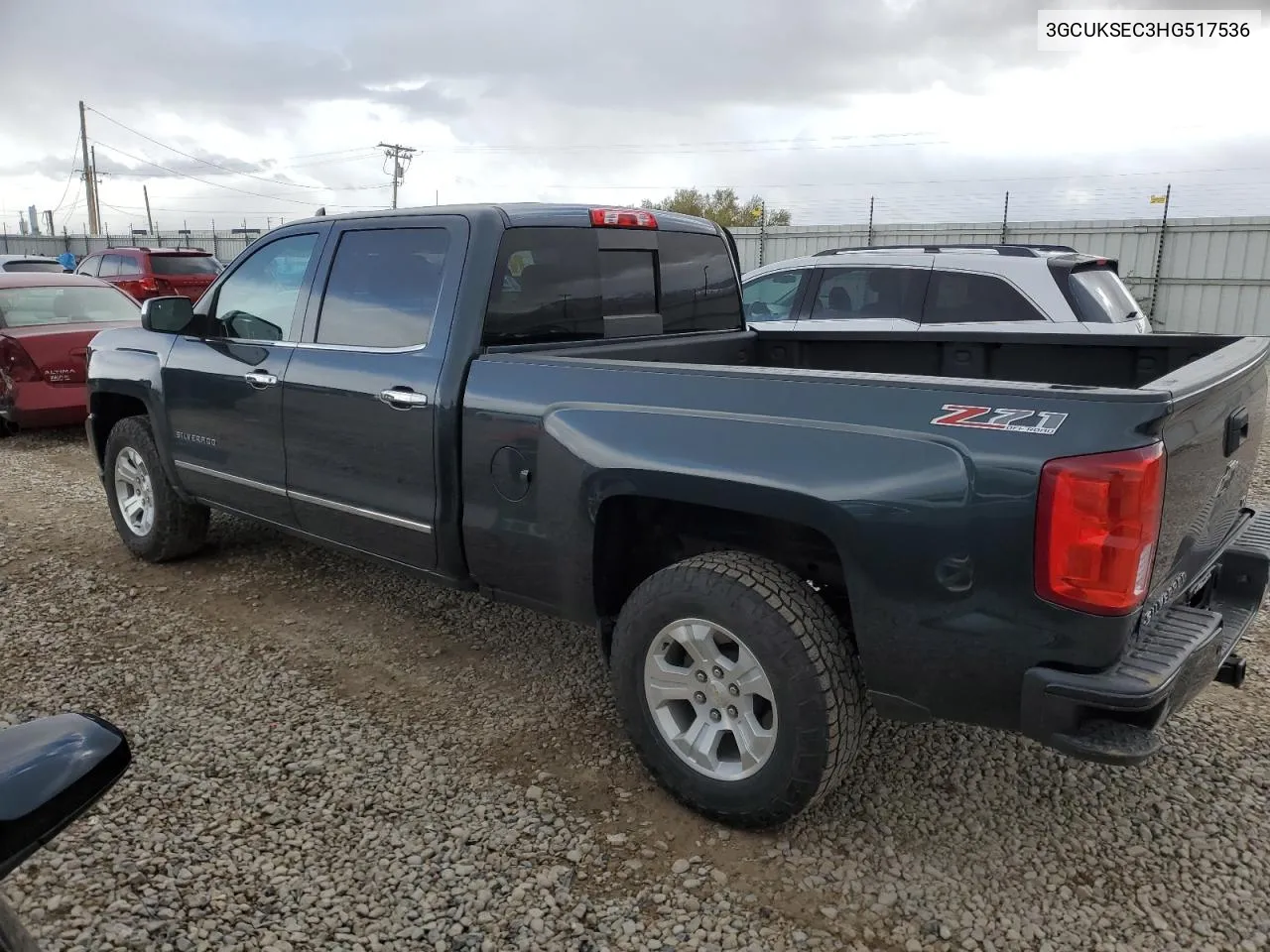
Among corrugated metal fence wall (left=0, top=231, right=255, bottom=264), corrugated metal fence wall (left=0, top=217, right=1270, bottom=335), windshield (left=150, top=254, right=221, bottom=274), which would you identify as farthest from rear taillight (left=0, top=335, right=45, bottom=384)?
corrugated metal fence wall (left=0, top=231, right=255, bottom=264)

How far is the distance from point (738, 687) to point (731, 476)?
2.07ft

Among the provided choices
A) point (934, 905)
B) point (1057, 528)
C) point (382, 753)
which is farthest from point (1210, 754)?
point (382, 753)

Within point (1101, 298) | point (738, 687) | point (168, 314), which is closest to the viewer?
point (738, 687)

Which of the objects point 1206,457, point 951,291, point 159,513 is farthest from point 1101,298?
point 159,513

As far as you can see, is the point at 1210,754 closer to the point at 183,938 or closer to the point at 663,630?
the point at 663,630

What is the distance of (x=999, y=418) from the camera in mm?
2307

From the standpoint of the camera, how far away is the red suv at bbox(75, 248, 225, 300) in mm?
Result: 16775

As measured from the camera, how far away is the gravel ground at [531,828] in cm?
255

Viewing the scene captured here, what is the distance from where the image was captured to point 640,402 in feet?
9.62

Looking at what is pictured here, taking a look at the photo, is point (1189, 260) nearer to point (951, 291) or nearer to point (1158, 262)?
point (1158, 262)

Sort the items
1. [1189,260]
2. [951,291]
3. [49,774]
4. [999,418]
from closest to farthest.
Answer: [49,774]
[999,418]
[951,291]
[1189,260]

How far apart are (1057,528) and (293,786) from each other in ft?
8.12

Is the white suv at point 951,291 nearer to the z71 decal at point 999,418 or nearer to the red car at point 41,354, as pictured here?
the z71 decal at point 999,418

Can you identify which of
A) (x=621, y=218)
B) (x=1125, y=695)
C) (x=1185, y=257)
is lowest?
(x=1125, y=695)
